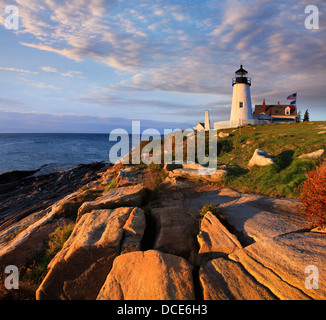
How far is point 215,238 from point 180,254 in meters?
1.12

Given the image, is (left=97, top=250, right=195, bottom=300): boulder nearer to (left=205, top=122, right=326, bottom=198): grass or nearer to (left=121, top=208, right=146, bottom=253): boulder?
(left=121, top=208, right=146, bottom=253): boulder

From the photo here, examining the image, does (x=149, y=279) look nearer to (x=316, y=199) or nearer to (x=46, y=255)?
(x=46, y=255)

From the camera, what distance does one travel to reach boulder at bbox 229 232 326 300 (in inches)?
161

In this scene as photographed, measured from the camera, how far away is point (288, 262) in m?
4.76

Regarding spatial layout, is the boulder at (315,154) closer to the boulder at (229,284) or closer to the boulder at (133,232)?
the boulder at (229,284)

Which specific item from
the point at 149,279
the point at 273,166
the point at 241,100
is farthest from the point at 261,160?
the point at 241,100

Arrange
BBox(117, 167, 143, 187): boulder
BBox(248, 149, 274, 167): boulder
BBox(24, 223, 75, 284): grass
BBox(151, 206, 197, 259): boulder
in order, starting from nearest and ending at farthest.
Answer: BBox(151, 206, 197, 259): boulder, BBox(24, 223, 75, 284): grass, BBox(117, 167, 143, 187): boulder, BBox(248, 149, 274, 167): boulder

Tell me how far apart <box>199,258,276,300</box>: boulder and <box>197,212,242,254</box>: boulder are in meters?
0.80

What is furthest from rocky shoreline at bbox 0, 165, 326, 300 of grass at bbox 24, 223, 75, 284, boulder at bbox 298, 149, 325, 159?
boulder at bbox 298, 149, 325, 159

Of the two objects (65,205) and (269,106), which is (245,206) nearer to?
(65,205)
